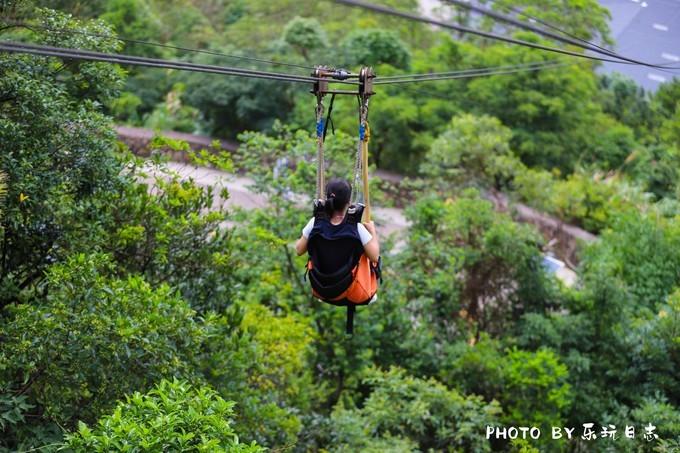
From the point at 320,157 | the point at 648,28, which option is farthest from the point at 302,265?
the point at 648,28

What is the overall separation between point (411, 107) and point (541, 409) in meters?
11.6

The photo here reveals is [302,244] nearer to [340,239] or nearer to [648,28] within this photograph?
[340,239]

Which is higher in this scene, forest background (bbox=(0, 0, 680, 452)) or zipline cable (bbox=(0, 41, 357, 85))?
zipline cable (bbox=(0, 41, 357, 85))

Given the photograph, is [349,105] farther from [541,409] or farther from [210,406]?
[210,406]

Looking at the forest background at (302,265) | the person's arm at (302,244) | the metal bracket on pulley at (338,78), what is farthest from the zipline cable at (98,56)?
the forest background at (302,265)

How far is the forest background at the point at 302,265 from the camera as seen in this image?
5.78m

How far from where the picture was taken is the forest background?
578 cm

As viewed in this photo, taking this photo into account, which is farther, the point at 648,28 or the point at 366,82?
the point at 648,28

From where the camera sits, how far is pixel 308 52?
2284cm

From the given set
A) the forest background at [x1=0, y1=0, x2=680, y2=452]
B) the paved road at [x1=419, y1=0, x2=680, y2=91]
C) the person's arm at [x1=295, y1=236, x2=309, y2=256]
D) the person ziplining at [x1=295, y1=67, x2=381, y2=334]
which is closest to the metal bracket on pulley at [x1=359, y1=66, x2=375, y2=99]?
the person ziplining at [x1=295, y1=67, x2=381, y2=334]

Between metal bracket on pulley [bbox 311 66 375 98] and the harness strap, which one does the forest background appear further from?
metal bracket on pulley [bbox 311 66 375 98]

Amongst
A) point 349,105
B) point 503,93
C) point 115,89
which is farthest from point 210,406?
point 503,93

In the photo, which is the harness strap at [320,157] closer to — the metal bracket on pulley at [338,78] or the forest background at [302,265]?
the metal bracket on pulley at [338,78]

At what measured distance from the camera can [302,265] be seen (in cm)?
1108
